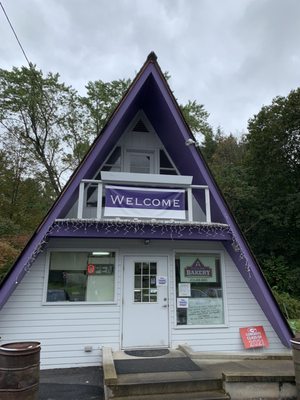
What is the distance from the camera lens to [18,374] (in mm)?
3947

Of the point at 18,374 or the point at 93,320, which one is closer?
the point at 18,374

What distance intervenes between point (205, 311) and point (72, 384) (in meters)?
3.34

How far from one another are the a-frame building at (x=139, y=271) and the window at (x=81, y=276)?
2 cm

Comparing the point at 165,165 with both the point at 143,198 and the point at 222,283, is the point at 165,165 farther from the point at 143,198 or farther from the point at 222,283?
the point at 222,283

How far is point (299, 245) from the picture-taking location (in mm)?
18359

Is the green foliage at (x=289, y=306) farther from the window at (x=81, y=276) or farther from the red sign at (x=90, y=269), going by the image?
the red sign at (x=90, y=269)

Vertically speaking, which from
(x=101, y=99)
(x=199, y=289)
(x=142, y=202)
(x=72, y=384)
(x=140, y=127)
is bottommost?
(x=72, y=384)

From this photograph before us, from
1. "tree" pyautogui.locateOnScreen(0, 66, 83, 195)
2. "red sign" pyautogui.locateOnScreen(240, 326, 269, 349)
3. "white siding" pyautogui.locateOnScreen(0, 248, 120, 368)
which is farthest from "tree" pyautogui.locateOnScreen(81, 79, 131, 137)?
"red sign" pyautogui.locateOnScreen(240, 326, 269, 349)

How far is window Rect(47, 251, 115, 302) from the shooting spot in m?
6.76

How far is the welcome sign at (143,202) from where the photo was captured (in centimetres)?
668

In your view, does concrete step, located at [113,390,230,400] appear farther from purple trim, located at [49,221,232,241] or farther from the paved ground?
purple trim, located at [49,221,232,241]

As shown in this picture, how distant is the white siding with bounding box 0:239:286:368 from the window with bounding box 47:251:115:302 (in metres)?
→ 0.17

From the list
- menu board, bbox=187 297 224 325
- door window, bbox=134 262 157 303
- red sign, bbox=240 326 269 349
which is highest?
door window, bbox=134 262 157 303

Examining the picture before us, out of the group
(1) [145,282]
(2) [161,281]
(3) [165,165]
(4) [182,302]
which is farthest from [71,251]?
(3) [165,165]
